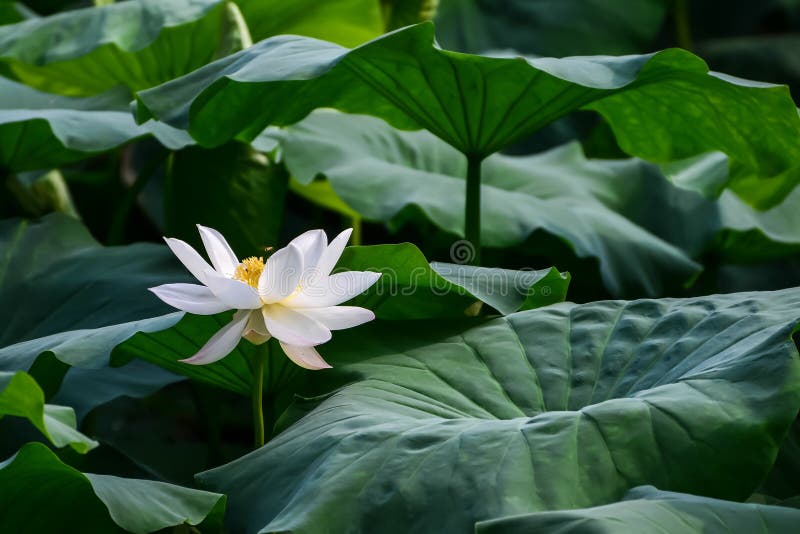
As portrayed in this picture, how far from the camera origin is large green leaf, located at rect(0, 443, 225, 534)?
2.59ft

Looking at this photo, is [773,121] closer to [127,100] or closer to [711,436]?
[711,436]

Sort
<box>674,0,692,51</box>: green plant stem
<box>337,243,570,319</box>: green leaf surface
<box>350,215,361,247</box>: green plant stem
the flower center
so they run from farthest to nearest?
<box>674,0,692,51</box>: green plant stem < <box>350,215,361,247</box>: green plant stem < <box>337,243,570,319</box>: green leaf surface < the flower center

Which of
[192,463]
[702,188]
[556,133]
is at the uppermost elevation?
[702,188]

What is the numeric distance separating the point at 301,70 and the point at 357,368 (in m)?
0.29

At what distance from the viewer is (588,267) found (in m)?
1.49

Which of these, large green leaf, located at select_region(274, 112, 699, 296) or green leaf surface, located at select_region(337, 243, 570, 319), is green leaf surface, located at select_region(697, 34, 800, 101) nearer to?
large green leaf, located at select_region(274, 112, 699, 296)

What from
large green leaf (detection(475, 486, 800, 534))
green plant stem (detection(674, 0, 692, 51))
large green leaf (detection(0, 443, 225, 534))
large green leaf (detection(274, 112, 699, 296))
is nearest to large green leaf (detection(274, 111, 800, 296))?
large green leaf (detection(274, 112, 699, 296))

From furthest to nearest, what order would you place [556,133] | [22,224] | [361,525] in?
1. [556,133]
2. [22,224]
3. [361,525]

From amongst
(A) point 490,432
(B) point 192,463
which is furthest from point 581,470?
(B) point 192,463

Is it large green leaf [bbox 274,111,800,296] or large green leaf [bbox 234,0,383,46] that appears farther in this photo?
large green leaf [bbox 234,0,383,46]

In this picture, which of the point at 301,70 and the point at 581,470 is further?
the point at 301,70

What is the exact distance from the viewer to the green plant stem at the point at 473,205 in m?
1.21

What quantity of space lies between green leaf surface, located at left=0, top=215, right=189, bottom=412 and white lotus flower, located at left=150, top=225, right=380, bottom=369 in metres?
0.22

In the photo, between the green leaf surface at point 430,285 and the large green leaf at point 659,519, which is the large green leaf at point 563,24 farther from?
the large green leaf at point 659,519
